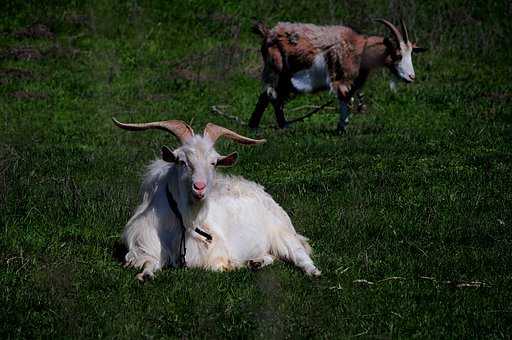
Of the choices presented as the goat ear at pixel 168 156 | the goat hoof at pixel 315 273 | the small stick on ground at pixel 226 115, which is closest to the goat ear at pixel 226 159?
the goat ear at pixel 168 156

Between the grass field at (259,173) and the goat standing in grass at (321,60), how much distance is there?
70cm

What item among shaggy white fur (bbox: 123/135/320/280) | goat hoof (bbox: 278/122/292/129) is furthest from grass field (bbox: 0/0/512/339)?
goat hoof (bbox: 278/122/292/129)

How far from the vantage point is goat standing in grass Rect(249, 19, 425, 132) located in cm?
1605

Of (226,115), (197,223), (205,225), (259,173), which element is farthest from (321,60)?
(197,223)

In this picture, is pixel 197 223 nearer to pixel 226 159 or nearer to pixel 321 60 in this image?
pixel 226 159

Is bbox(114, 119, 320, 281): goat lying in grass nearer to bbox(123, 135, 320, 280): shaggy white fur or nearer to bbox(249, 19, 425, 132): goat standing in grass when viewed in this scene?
bbox(123, 135, 320, 280): shaggy white fur

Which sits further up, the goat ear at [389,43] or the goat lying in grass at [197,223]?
the goat lying in grass at [197,223]

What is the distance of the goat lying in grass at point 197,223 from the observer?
24.9 ft

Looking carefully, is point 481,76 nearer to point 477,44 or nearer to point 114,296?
point 477,44

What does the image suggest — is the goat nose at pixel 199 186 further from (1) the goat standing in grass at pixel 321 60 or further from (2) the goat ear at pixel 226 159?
(1) the goat standing in grass at pixel 321 60

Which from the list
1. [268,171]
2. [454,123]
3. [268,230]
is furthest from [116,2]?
[268,230]

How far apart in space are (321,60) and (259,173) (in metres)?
4.66

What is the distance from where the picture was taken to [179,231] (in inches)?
307

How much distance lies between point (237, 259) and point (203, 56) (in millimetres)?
13317
